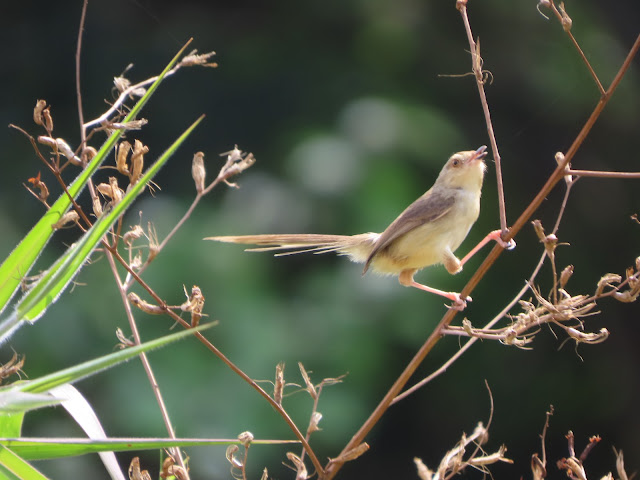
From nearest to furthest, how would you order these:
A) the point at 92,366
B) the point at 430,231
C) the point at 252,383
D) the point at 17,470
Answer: the point at 92,366 < the point at 17,470 < the point at 252,383 < the point at 430,231

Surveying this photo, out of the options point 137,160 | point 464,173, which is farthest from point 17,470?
point 464,173

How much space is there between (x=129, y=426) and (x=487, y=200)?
3.03 m

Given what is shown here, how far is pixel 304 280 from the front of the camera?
6176mm

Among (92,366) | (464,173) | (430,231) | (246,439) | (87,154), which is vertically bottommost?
(430,231)

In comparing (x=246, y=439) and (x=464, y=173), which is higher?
(x=246, y=439)

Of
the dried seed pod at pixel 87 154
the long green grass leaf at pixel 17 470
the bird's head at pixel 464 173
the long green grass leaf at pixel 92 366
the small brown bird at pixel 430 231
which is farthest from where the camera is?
the bird's head at pixel 464 173

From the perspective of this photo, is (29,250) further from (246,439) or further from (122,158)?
(246,439)

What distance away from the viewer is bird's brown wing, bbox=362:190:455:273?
3131 millimetres

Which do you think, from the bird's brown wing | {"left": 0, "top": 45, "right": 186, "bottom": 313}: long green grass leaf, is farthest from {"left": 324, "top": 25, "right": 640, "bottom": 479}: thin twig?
the bird's brown wing

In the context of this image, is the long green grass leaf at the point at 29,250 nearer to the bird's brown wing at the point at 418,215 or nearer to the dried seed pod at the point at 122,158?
the dried seed pod at the point at 122,158

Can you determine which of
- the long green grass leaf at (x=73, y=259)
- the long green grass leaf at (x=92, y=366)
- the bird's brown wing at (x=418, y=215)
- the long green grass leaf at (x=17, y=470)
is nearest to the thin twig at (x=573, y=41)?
the long green grass leaf at (x=73, y=259)

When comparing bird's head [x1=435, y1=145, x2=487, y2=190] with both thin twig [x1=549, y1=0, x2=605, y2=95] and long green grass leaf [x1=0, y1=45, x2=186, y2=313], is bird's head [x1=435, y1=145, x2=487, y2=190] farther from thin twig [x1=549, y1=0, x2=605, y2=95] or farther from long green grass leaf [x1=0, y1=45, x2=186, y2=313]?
long green grass leaf [x1=0, y1=45, x2=186, y2=313]

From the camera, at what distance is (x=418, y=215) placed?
10.3 ft

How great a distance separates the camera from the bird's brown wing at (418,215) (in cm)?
313
